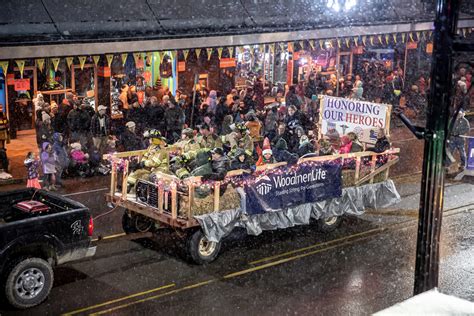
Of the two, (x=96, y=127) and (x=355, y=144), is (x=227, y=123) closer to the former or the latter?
(x=96, y=127)

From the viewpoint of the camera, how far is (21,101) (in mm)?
Result: 23094

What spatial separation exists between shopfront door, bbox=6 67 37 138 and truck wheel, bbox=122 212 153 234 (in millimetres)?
9570

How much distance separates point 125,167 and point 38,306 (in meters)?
3.22

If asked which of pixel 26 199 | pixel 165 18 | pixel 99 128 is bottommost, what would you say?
pixel 26 199

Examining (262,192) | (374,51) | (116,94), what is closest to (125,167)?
(262,192)

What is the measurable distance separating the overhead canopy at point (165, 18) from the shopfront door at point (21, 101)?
243 cm

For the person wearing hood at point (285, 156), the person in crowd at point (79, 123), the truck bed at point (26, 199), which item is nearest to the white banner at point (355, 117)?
the person wearing hood at point (285, 156)

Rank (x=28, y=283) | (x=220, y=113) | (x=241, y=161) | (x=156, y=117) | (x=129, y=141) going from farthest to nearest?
(x=220, y=113), (x=156, y=117), (x=129, y=141), (x=241, y=161), (x=28, y=283)

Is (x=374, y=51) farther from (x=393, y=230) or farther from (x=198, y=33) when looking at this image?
(x=393, y=230)

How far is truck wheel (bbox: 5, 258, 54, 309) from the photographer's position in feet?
34.9

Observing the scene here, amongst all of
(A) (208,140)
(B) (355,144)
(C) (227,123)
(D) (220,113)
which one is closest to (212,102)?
(D) (220,113)

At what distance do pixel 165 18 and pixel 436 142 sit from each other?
17.0 meters

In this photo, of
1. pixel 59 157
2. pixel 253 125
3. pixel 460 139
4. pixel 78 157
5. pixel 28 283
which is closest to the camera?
pixel 28 283

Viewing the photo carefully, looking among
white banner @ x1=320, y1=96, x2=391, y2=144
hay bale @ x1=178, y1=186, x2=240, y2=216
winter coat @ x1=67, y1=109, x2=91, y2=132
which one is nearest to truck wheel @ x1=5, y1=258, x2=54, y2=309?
hay bale @ x1=178, y1=186, x2=240, y2=216
